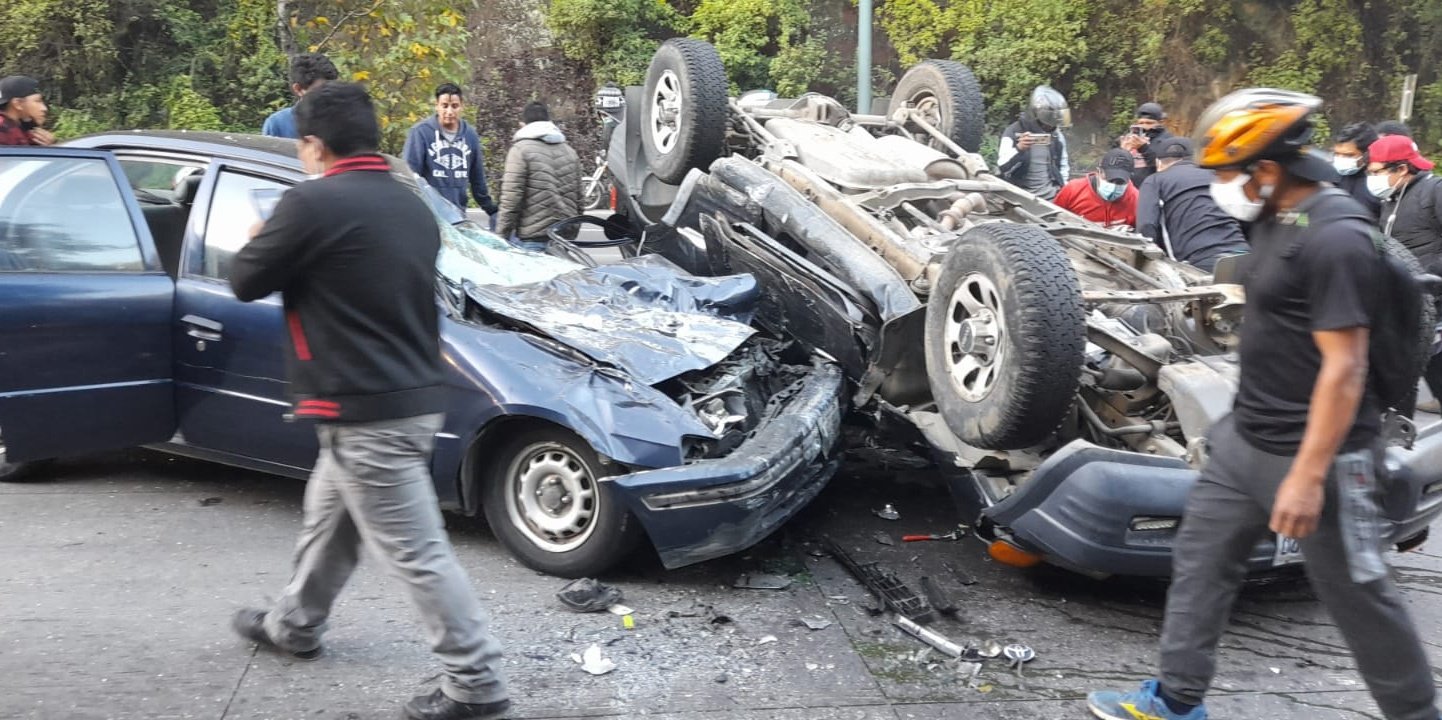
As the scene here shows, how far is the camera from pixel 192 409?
4.51 metres

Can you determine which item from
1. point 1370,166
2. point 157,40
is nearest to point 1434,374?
point 1370,166

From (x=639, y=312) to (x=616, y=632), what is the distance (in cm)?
156

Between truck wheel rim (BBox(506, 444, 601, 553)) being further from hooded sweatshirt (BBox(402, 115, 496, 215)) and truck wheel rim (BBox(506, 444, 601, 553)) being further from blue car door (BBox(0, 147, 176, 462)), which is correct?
hooded sweatshirt (BBox(402, 115, 496, 215))

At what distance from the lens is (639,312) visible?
4.94 m

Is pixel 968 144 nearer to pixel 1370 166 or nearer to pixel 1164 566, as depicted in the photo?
pixel 1370 166

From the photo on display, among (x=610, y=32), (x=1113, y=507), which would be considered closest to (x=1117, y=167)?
(x=1113, y=507)

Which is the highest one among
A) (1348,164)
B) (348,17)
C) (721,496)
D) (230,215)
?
(348,17)

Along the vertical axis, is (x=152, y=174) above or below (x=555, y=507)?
above

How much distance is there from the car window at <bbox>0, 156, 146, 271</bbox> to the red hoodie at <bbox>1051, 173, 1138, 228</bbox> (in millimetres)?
5412

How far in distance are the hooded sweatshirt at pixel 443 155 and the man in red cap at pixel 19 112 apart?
81.6 inches

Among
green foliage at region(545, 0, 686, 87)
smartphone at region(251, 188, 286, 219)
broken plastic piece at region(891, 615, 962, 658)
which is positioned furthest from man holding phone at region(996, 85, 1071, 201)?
green foliage at region(545, 0, 686, 87)

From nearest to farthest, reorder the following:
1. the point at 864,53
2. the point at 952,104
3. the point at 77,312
Result: the point at 77,312, the point at 952,104, the point at 864,53

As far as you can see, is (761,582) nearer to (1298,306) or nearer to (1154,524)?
(1154,524)

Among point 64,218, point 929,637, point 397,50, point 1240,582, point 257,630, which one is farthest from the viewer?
point 397,50
